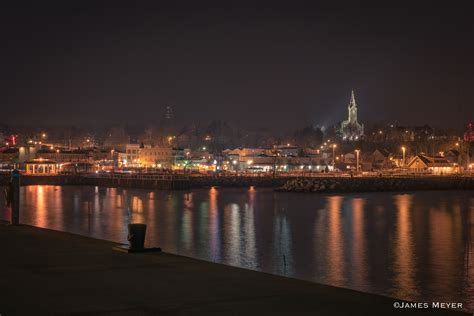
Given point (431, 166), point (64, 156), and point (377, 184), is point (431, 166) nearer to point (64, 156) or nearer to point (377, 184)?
point (377, 184)

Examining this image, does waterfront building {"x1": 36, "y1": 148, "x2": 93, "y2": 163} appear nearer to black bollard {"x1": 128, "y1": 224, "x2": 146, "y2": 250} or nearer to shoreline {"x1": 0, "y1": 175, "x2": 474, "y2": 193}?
shoreline {"x1": 0, "y1": 175, "x2": 474, "y2": 193}

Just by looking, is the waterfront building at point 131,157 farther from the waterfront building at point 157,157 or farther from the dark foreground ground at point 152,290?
the dark foreground ground at point 152,290

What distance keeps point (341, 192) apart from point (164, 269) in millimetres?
57427

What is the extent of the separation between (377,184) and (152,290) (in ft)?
213

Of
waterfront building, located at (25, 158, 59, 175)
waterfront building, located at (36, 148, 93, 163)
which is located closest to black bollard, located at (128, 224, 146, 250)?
waterfront building, located at (25, 158, 59, 175)

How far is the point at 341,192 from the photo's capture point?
66.1 metres

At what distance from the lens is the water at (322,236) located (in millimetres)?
16594

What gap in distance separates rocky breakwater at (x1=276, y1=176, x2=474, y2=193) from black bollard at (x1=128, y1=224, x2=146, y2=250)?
54.3 meters

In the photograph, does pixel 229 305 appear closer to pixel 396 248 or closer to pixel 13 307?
pixel 13 307

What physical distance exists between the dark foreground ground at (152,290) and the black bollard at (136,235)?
0.45 meters

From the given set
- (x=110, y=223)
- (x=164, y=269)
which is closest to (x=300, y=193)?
(x=110, y=223)

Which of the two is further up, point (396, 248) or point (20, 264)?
point (20, 264)

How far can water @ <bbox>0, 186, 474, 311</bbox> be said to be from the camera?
1659cm

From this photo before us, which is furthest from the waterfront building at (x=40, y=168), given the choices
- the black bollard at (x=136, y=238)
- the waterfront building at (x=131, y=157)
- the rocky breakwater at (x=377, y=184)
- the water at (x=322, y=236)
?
the black bollard at (x=136, y=238)
